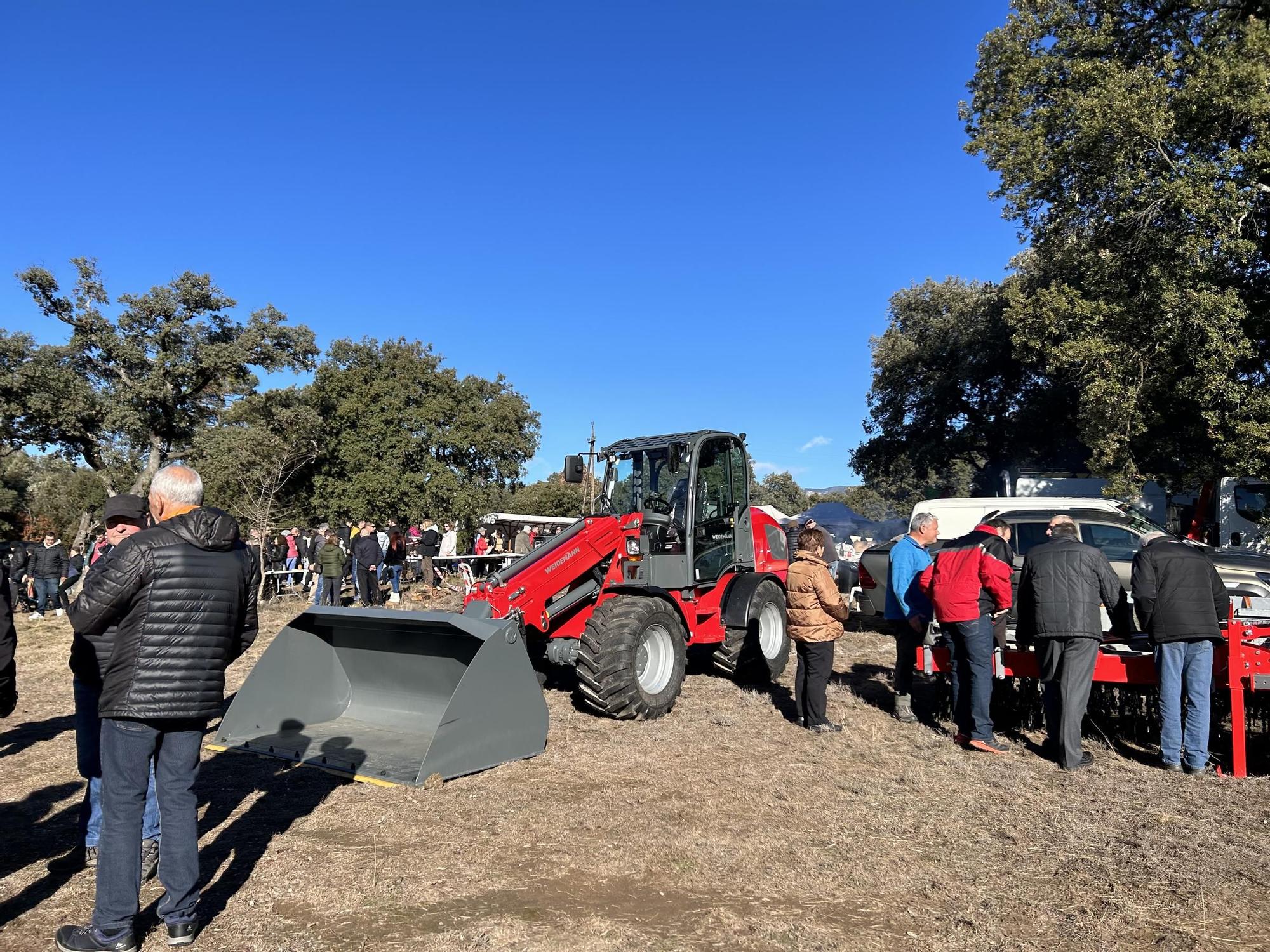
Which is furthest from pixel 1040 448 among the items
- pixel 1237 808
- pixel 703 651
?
pixel 1237 808

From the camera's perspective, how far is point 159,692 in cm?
338

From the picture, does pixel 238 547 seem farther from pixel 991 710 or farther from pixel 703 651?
pixel 703 651

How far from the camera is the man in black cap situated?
430 centimetres

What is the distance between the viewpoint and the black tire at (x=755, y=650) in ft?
29.7

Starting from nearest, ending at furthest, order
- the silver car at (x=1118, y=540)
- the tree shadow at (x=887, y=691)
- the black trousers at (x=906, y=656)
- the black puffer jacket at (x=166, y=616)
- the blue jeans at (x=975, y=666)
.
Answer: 1. the black puffer jacket at (x=166, y=616)
2. the blue jeans at (x=975, y=666)
3. the black trousers at (x=906, y=656)
4. the tree shadow at (x=887, y=691)
5. the silver car at (x=1118, y=540)

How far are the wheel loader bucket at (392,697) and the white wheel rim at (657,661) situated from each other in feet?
5.16

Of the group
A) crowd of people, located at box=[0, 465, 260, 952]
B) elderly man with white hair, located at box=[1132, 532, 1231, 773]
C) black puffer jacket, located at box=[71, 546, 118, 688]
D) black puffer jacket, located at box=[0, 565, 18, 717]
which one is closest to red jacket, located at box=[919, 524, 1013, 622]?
elderly man with white hair, located at box=[1132, 532, 1231, 773]

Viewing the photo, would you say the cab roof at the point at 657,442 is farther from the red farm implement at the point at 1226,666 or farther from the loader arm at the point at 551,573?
the red farm implement at the point at 1226,666

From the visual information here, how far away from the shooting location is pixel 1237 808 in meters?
5.23

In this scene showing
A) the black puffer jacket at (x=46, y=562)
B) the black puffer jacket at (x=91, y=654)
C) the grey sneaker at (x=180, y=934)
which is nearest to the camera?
the grey sneaker at (x=180, y=934)

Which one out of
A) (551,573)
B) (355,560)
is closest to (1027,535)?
(551,573)

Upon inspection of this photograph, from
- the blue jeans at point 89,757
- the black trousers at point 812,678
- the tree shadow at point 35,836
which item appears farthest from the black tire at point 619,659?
the tree shadow at point 35,836

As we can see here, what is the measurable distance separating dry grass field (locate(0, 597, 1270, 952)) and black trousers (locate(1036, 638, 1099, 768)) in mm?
201

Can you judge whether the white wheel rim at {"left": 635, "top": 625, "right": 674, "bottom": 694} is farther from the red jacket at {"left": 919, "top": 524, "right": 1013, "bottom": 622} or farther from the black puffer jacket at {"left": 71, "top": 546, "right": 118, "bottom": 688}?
the black puffer jacket at {"left": 71, "top": 546, "right": 118, "bottom": 688}
